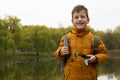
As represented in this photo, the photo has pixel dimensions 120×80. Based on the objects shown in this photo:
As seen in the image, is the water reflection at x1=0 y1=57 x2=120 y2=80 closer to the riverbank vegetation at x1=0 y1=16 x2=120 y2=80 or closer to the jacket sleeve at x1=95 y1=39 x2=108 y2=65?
the riverbank vegetation at x1=0 y1=16 x2=120 y2=80

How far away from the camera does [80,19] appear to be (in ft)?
14.2

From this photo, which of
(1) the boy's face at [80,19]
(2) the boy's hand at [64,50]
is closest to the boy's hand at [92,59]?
(2) the boy's hand at [64,50]

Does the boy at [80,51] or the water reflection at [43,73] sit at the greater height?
the boy at [80,51]

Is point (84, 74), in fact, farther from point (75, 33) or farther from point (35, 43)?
point (35, 43)

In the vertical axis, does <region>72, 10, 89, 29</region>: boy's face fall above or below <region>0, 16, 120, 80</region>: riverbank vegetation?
above

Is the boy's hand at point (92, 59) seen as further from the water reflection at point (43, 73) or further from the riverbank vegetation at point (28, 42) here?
the riverbank vegetation at point (28, 42)

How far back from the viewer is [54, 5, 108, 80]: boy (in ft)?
14.0

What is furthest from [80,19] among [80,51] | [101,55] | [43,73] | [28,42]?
[28,42]

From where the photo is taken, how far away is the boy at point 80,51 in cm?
426

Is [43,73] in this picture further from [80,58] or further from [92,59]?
[92,59]

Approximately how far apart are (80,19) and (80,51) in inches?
14.1

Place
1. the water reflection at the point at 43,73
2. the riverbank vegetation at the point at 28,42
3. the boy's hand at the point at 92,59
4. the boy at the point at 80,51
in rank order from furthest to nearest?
1. the riverbank vegetation at the point at 28,42
2. the water reflection at the point at 43,73
3. the boy at the point at 80,51
4. the boy's hand at the point at 92,59

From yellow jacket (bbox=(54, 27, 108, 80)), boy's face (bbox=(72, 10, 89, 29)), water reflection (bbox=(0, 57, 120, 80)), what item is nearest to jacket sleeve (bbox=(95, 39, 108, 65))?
yellow jacket (bbox=(54, 27, 108, 80))

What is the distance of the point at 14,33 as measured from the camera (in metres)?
55.2
